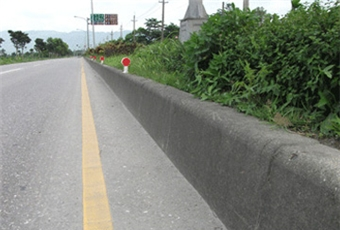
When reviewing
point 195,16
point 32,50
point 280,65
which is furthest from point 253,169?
point 32,50

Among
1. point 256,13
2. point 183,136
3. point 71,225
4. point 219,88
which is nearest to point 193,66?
point 219,88

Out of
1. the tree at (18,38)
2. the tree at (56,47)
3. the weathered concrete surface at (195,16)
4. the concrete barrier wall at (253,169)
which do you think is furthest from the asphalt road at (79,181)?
the tree at (56,47)

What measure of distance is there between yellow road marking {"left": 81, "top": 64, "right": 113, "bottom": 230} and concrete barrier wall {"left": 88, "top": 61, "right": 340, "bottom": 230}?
721mm

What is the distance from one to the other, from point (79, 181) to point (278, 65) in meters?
1.89

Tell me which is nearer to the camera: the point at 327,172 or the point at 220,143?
the point at 327,172

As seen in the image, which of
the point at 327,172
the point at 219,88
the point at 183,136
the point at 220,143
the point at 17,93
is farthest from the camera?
the point at 17,93

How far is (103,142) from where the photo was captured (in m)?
4.22

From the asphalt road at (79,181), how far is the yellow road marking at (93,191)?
0.13 ft

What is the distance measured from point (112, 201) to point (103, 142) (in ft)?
5.66

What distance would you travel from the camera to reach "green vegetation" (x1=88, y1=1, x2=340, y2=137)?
209 cm

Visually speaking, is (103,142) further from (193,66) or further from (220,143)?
(220,143)

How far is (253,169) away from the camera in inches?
71.6

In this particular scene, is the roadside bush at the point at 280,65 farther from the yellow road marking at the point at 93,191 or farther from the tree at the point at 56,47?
the tree at the point at 56,47

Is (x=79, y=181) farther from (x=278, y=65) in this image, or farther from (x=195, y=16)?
(x=195, y=16)
